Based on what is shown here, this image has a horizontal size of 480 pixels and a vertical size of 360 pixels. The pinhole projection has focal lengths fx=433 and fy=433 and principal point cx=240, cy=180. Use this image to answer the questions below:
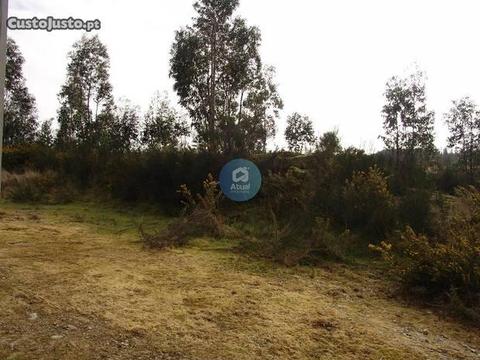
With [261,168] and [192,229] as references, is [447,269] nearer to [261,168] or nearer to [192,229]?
→ [192,229]

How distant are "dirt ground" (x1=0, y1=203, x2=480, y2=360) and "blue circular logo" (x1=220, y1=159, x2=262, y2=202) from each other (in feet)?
13.8

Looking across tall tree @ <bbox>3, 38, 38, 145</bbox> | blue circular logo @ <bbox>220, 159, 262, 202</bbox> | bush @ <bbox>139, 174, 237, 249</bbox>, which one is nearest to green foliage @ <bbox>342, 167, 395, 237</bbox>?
bush @ <bbox>139, 174, 237, 249</bbox>

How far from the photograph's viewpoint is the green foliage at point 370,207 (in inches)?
280

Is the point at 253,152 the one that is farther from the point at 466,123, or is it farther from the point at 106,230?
the point at 466,123

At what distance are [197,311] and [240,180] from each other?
6.79 metres

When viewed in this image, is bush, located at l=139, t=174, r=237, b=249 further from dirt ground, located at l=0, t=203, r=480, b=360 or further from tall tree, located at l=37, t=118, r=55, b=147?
tall tree, located at l=37, t=118, r=55, b=147

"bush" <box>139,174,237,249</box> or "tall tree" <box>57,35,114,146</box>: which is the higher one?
"tall tree" <box>57,35,114,146</box>

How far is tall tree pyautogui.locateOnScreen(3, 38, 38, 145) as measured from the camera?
897 inches

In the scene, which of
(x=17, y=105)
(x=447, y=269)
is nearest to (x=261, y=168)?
(x=447, y=269)

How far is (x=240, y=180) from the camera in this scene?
10344 mm

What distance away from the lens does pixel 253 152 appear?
436 inches

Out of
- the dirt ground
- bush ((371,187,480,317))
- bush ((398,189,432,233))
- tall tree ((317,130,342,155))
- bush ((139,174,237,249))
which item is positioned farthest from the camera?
tall tree ((317,130,342,155))

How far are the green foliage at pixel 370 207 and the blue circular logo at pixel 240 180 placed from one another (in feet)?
9.59

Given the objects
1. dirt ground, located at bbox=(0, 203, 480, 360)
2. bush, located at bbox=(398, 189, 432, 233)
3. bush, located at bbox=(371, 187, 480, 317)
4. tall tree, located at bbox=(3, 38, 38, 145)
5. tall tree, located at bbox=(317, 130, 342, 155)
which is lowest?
dirt ground, located at bbox=(0, 203, 480, 360)
